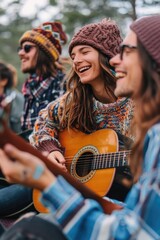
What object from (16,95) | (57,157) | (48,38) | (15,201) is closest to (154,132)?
(57,157)

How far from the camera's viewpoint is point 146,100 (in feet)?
6.54

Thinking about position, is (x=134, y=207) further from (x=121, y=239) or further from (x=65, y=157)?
(x=65, y=157)

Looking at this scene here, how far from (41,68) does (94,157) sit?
8.05 ft

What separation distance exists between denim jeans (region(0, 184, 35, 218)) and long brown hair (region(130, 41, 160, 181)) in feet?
5.29

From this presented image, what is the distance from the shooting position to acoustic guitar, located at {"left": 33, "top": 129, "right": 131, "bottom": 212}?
3.26m

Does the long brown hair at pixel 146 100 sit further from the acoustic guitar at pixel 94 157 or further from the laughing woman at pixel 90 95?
the laughing woman at pixel 90 95

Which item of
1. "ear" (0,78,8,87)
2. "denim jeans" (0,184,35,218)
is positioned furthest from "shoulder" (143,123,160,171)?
"ear" (0,78,8,87)

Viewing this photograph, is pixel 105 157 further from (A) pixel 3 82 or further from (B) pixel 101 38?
(A) pixel 3 82

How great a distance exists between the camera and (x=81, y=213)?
1855mm

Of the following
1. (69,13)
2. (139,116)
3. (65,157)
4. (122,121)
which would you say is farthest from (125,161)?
(69,13)

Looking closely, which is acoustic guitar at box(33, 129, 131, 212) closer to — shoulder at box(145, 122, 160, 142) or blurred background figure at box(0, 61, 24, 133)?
shoulder at box(145, 122, 160, 142)

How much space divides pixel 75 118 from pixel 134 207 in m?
1.60

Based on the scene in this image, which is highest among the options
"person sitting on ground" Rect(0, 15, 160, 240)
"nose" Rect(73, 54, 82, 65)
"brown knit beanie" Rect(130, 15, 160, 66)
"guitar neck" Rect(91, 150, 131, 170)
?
"brown knit beanie" Rect(130, 15, 160, 66)

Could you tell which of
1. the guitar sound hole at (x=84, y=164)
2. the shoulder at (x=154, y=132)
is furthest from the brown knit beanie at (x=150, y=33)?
the guitar sound hole at (x=84, y=164)
